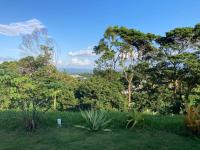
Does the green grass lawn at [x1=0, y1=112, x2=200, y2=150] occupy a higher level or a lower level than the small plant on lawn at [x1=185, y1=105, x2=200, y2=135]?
lower

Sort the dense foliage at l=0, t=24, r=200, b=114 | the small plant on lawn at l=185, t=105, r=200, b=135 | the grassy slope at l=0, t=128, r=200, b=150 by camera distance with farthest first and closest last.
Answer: the dense foliage at l=0, t=24, r=200, b=114 < the small plant on lawn at l=185, t=105, r=200, b=135 < the grassy slope at l=0, t=128, r=200, b=150

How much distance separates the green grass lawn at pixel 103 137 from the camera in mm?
6336

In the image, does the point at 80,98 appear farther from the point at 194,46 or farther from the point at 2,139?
the point at 2,139

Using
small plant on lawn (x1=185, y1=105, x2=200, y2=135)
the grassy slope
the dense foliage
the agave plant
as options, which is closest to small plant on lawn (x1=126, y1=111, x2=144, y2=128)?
Result: the grassy slope

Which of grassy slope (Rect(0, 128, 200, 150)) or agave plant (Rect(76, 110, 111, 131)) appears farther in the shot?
agave plant (Rect(76, 110, 111, 131))

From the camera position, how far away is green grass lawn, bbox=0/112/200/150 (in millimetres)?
6336

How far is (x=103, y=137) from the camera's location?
6891mm

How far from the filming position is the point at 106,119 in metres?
8.03

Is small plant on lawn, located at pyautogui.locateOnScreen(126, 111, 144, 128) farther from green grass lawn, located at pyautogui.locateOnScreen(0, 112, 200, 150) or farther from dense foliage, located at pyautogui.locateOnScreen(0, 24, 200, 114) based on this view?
dense foliage, located at pyautogui.locateOnScreen(0, 24, 200, 114)

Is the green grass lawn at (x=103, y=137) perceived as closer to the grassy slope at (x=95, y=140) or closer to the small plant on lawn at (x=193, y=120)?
the grassy slope at (x=95, y=140)

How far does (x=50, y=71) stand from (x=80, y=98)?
5.20 m

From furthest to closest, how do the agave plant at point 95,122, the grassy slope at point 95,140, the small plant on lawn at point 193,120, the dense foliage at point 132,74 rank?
Answer: the dense foliage at point 132,74
the agave plant at point 95,122
the small plant on lawn at point 193,120
the grassy slope at point 95,140

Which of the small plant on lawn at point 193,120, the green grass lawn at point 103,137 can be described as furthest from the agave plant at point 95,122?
the small plant on lawn at point 193,120

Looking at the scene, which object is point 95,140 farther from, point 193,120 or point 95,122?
point 193,120
